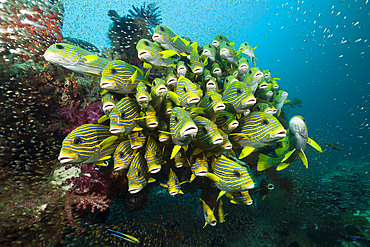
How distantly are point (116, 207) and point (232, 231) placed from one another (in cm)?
373

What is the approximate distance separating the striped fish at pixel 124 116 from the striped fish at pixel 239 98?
1.32 metres

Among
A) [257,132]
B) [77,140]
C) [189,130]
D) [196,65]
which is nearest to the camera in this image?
[189,130]

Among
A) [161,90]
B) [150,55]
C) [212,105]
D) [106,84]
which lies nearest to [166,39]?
[150,55]

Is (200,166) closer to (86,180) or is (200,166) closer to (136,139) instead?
(136,139)

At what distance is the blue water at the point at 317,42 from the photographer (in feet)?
17.7

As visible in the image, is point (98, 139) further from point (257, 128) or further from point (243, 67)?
point (243, 67)

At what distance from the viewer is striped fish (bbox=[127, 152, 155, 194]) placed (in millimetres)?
1836

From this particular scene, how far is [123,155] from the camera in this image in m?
1.88

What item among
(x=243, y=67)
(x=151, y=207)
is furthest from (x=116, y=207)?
(x=243, y=67)

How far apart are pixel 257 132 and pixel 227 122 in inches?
16.0

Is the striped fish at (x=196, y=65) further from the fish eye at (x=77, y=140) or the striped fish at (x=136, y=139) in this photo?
the fish eye at (x=77, y=140)

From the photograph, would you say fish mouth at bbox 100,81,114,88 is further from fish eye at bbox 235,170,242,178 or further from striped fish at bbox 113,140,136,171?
fish eye at bbox 235,170,242,178

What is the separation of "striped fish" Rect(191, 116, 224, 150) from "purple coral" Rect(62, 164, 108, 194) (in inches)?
91.3

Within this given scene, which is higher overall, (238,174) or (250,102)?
(250,102)
